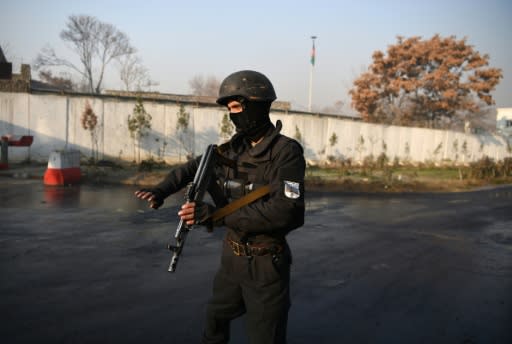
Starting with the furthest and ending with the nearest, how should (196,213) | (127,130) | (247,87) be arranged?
1. (127,130)
2. (247,87)
3. (196,213)

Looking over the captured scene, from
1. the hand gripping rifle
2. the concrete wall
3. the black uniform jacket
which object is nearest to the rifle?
the hand gripping rifle

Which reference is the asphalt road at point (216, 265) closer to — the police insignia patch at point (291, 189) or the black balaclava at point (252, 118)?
the police insignia patch at point (291, 189)

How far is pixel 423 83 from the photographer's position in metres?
29.1

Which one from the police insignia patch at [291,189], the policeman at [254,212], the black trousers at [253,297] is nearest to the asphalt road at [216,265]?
the black trousers at [253,297]

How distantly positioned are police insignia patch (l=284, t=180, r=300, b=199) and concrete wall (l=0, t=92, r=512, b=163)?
17.0 metres

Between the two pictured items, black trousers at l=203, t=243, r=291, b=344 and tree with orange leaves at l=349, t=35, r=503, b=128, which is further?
tree with orange leaves at l=349, t=35, r=503, b=128

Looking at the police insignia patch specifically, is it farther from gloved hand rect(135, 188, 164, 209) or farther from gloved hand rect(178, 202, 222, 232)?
gloved hand rect(135, 188, 164, 209)

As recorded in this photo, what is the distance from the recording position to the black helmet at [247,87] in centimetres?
253

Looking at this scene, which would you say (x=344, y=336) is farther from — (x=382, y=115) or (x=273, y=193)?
(x=382, y=115)

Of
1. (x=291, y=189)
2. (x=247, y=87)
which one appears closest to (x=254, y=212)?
(x=291, y=189)

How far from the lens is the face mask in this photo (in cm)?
256

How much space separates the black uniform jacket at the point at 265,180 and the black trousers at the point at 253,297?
0.52ft

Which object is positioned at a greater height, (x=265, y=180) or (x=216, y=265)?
(x=265, y=180)

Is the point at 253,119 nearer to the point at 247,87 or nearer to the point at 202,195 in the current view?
the point at 247,87
